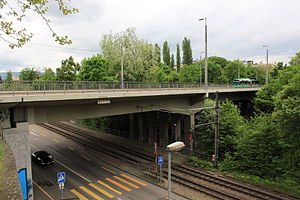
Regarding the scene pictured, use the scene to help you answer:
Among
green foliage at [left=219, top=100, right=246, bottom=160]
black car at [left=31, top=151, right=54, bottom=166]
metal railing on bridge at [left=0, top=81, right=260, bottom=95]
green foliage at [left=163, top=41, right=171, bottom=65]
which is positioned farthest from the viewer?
green foliage at [left=163, top=41, right=171, bottom=65]

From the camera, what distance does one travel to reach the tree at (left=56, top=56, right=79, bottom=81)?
51.6 meters

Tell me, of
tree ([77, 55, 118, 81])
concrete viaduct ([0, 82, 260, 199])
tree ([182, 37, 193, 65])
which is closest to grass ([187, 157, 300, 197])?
concrete viaduct ([0, 82, 260, 199])

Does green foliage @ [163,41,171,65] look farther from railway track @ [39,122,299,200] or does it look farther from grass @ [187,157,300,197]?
grass @ [187,157,300,197]

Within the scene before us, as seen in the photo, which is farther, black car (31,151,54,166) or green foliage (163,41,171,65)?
green foliage (163,41,171,65)

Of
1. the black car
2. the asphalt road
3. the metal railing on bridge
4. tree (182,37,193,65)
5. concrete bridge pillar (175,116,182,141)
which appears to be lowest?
the asphalt road

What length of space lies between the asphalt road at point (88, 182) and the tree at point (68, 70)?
2998cm

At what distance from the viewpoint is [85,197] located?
15.0 metres

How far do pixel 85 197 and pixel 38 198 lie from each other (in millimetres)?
3347

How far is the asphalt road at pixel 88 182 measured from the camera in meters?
15.2

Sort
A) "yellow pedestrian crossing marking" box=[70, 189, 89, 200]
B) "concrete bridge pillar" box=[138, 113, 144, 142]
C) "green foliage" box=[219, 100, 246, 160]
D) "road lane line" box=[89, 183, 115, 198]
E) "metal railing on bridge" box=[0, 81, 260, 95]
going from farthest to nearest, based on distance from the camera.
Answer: "concrete bridge pillar" box=[138, 113, 144, 142] < "green foliage" box=[219, 100, 246, 160] < "road lane line" box=[89, 183, 115, 198] < "yellow pedestrian crossing marking" box=[70, 189, 89, 200] < "metal railing on bridge" box=[0, 81, 260, 95]

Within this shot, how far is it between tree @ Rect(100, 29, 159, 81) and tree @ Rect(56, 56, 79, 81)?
21.8m

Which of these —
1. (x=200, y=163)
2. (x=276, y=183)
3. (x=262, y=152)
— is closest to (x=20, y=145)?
(x=200, y=163)

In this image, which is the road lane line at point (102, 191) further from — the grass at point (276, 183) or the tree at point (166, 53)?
the tree at point (166, 53)

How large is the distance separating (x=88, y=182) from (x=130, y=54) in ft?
67.6
